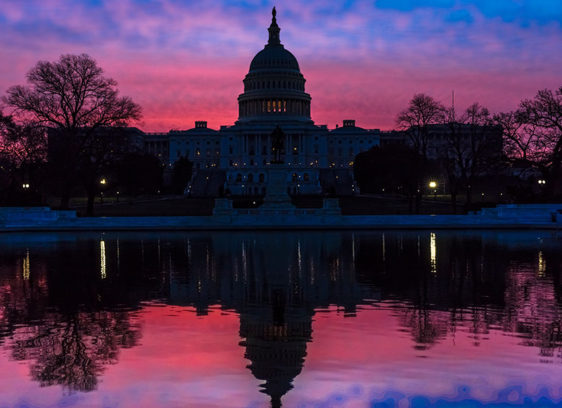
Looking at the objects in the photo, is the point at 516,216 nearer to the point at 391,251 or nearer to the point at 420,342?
the point at 391,251

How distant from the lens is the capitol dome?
520 feet

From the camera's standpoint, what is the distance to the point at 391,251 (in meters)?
26.7

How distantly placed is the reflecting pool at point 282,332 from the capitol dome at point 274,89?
452 ft

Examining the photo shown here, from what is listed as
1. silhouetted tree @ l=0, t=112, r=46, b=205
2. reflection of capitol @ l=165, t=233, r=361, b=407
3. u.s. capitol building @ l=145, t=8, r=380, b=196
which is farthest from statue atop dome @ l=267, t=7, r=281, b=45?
reflection of capitol @ l=165, t=233, r=361, b=407

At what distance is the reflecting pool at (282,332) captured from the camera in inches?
340

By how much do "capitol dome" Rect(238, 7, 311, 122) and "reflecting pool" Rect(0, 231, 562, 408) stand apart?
13772 centimetres

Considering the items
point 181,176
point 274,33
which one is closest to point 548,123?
point 181,176

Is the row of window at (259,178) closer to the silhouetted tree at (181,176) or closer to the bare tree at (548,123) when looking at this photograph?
the silhouetted tree at (181,176)

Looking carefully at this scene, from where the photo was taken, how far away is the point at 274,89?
15838 centimetres

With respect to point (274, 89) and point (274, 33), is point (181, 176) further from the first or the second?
point (274, 33)

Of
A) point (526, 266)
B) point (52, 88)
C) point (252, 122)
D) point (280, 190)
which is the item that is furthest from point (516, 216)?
point (252, 122)

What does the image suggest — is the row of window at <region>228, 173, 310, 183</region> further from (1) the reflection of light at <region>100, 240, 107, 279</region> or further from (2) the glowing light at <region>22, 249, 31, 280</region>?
(2) the glowing light at <region>22, 249, 31, 280</region>

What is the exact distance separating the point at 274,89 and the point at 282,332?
489 ft

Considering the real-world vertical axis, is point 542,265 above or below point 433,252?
below
